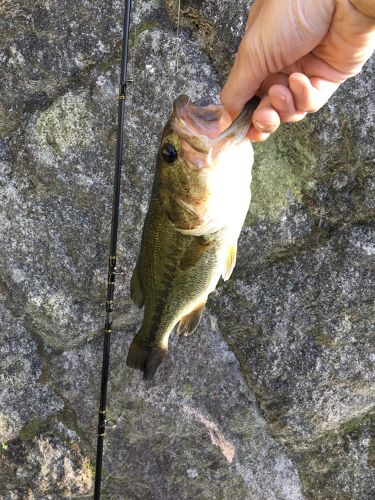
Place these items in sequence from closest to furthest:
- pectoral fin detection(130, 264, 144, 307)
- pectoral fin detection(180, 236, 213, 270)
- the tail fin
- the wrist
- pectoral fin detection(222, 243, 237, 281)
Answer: the wrist → pectoral fin detection(180, 236, 213, 270) → pectoral fin detection(222, 243, 237, 281) → pectoral fin detection(130, 264, 144, 307) → the tail fin

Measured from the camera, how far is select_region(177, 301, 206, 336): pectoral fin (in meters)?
2.37

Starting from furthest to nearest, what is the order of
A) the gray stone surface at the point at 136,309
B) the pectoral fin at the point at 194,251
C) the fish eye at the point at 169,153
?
the gray stone surface at the point at 136,309, the pectoral fin at the point at 194,251, the fish eye at the point at 169,153

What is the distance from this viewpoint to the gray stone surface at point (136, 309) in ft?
8.61

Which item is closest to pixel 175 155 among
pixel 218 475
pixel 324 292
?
pixel 324 292

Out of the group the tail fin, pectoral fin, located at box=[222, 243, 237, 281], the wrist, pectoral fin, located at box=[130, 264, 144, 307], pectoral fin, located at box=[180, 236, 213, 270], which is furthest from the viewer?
the tail fin

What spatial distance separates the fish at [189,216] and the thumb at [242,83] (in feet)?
0.33

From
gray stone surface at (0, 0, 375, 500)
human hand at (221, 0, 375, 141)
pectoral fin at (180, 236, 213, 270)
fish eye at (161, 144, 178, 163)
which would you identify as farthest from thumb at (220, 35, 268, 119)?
gray stone surface at (0, 0, 375, 500)

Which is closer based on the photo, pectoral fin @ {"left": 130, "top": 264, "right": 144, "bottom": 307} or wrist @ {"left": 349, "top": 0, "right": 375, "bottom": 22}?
wrist @ {"left": 349, "top": 0, "right": 375, "bottom": 22}

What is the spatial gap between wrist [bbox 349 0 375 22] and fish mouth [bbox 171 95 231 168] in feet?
1.89

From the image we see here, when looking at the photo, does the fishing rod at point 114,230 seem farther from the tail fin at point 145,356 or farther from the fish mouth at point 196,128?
the fish mouth at point 196,128

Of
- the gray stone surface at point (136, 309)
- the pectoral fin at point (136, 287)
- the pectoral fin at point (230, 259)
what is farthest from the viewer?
the gray stone surface at point (136, 309)

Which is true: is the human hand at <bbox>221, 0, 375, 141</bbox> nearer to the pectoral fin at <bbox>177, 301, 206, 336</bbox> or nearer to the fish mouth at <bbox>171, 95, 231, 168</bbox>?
the fish mouth at <bbox>171, 95, 231, 168</bbox>

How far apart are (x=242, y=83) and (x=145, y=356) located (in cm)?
127

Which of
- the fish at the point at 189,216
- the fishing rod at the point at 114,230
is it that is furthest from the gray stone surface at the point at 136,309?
the fish at the point at 189,216
